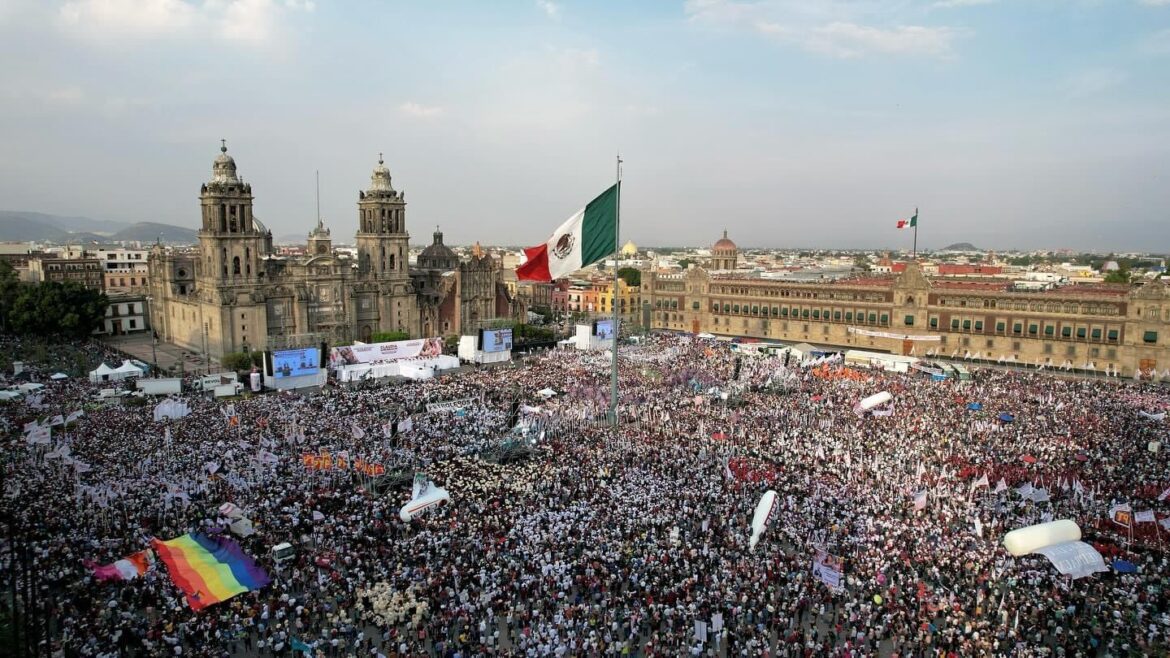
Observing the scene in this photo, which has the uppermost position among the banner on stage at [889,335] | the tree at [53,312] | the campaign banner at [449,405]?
the tree at [53,312]

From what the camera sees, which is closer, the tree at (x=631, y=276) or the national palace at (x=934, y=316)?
the national palace at (x=934, y=316)

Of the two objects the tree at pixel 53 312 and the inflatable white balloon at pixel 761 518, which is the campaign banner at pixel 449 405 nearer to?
the inflatable white balloon at pixel 761 518

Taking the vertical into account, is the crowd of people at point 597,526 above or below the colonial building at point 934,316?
below

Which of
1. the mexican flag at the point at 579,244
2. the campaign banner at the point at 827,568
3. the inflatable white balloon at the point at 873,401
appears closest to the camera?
the campaign banner at the point at 827,568

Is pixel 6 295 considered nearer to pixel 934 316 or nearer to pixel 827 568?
pixel 827 568

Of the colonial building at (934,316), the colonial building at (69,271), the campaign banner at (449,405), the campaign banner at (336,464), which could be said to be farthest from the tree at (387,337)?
the colonial building at (69,271)

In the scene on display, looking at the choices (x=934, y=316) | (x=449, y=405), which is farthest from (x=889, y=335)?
(x=449, y=405)

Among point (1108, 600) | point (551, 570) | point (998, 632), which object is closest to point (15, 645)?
point (551, 570)

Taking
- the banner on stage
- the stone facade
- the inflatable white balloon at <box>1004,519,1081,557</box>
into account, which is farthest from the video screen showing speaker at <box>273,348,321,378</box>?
the stone facade
